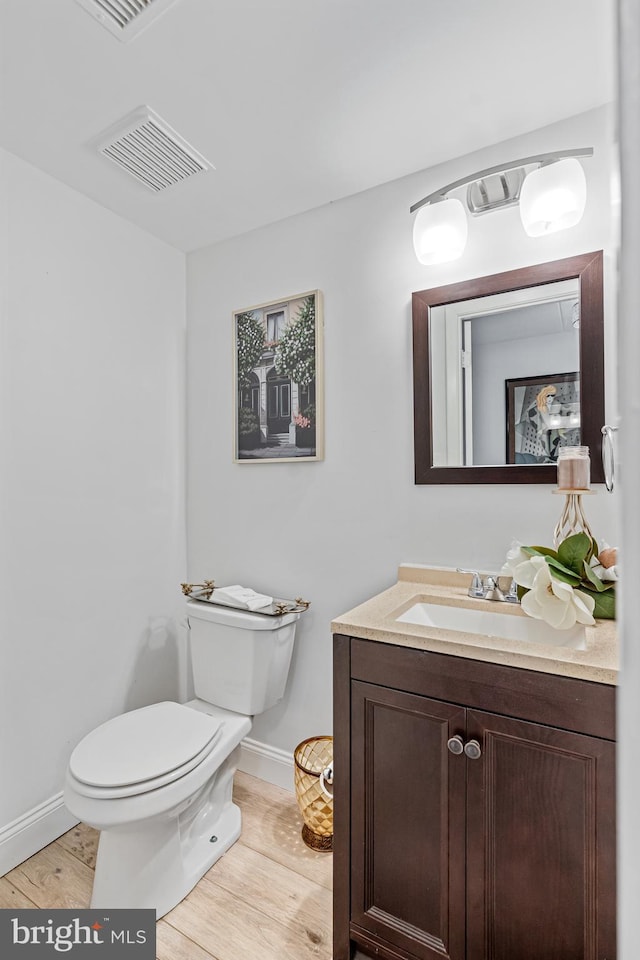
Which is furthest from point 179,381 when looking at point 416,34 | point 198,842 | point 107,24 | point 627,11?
point 627,11

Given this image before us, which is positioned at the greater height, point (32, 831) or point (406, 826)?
point (406, 826)

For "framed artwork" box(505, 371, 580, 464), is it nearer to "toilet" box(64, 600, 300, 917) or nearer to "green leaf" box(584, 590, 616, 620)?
"green leaf" box(584, 590, 616, 620)

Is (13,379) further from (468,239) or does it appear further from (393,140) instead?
(468,239)

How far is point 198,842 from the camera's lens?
155 cm

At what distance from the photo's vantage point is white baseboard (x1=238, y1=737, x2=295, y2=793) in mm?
1896

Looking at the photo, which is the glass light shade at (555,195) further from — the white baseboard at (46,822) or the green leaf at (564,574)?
the white baseboard at (46,822)

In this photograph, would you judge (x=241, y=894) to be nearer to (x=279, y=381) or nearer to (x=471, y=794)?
(x=471, y=794)

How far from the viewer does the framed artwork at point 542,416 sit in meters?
1.38

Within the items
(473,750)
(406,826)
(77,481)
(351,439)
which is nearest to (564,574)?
(473,750)

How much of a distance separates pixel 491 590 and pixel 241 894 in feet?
3.63

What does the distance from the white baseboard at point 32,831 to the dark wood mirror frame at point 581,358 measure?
5.24 ft

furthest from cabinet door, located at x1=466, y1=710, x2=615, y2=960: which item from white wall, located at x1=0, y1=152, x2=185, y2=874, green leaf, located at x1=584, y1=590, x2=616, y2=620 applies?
white wall, located at x1=0, y1=152, x2=185, y2=874

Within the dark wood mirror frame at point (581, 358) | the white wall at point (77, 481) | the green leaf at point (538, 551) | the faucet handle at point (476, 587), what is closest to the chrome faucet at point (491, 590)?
the faucet handle at point (476, 587)

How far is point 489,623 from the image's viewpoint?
136 centimetres
